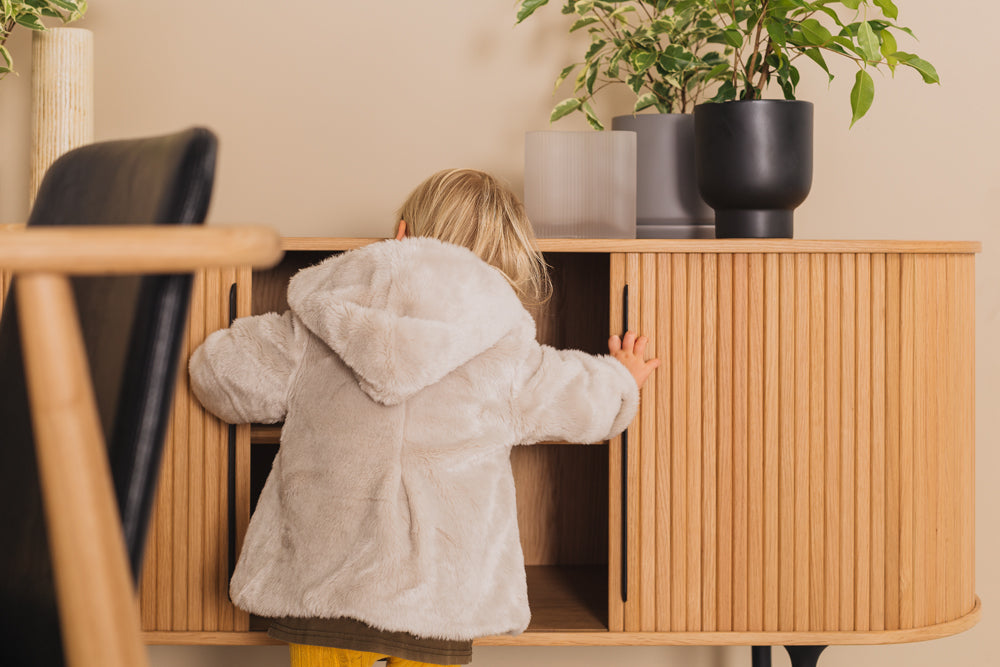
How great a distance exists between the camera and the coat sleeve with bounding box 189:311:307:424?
135 cm

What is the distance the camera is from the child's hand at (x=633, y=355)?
146 cm

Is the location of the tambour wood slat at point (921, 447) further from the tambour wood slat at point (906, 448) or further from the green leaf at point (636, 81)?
the green leaf at point (636, 81)

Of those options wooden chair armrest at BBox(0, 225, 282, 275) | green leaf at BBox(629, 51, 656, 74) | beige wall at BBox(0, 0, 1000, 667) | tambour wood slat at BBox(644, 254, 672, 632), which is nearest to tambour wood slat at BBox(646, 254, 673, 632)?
tambour wood slat at BBox(644, 254, 672, 632)

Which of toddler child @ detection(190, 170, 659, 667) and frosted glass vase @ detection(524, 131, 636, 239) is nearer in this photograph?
toddler child @ detection(190, 170, 659, 667)

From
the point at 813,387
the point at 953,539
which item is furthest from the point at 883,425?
the point at 953,539

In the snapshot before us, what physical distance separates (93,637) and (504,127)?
1.65 meters

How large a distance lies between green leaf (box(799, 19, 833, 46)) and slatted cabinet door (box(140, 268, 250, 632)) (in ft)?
3.34

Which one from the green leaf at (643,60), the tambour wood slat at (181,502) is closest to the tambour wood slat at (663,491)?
the green leaf at (643,60)

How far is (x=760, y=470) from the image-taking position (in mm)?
1501

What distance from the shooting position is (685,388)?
1.50 meters

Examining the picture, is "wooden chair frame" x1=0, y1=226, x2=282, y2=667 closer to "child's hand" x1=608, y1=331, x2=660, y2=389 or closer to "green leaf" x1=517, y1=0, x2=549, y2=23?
"child's hand" x1=608, y1=331, x2=660, y2=389

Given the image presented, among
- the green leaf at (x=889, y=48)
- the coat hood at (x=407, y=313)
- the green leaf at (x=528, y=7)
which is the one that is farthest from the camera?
the green leaf at (x=528, y=7)

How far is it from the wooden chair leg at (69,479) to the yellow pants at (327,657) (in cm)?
92

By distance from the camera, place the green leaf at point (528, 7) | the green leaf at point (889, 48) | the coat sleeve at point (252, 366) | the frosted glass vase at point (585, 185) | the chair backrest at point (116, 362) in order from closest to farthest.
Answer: the chair backrest at point (116, 362) < the coat sleeve at point (252, 366) < the green leaf at point (889, 48) < the frosted glass vase at point (585, 185) < the green leaf at point (528, 7)
